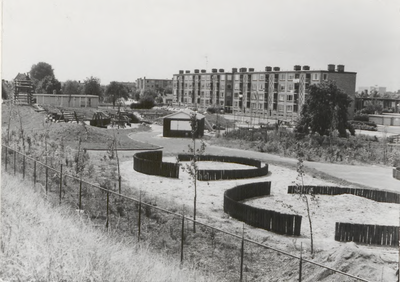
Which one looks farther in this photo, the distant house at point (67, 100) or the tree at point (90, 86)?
the tree at point (90, 86)

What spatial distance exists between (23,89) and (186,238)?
49.4m

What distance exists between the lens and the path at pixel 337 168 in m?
33.3

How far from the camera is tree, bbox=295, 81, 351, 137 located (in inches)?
2336

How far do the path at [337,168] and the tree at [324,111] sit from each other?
16.1 meters

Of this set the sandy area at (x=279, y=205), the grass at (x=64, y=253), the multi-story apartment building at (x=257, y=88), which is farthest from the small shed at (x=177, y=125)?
the grass at (x=64, y=253)

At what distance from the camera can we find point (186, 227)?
19281mm

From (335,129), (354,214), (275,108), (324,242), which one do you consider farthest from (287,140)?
(275,108)

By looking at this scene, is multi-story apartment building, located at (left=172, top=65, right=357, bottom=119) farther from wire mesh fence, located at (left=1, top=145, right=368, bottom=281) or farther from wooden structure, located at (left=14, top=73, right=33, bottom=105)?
wire mesh fence, located at (left=1, top=145, right=368, bottom=281)

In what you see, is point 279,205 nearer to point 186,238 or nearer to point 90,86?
point 186,238

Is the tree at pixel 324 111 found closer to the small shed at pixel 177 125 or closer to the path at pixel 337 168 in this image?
the small shed at pixel 177 125

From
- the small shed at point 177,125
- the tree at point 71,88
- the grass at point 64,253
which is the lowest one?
the grass at point 64,253

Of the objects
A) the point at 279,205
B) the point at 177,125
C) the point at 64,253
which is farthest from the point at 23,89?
the point at 64,253

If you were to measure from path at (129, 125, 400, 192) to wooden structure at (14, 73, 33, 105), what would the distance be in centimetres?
1703

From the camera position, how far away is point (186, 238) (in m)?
18.2
